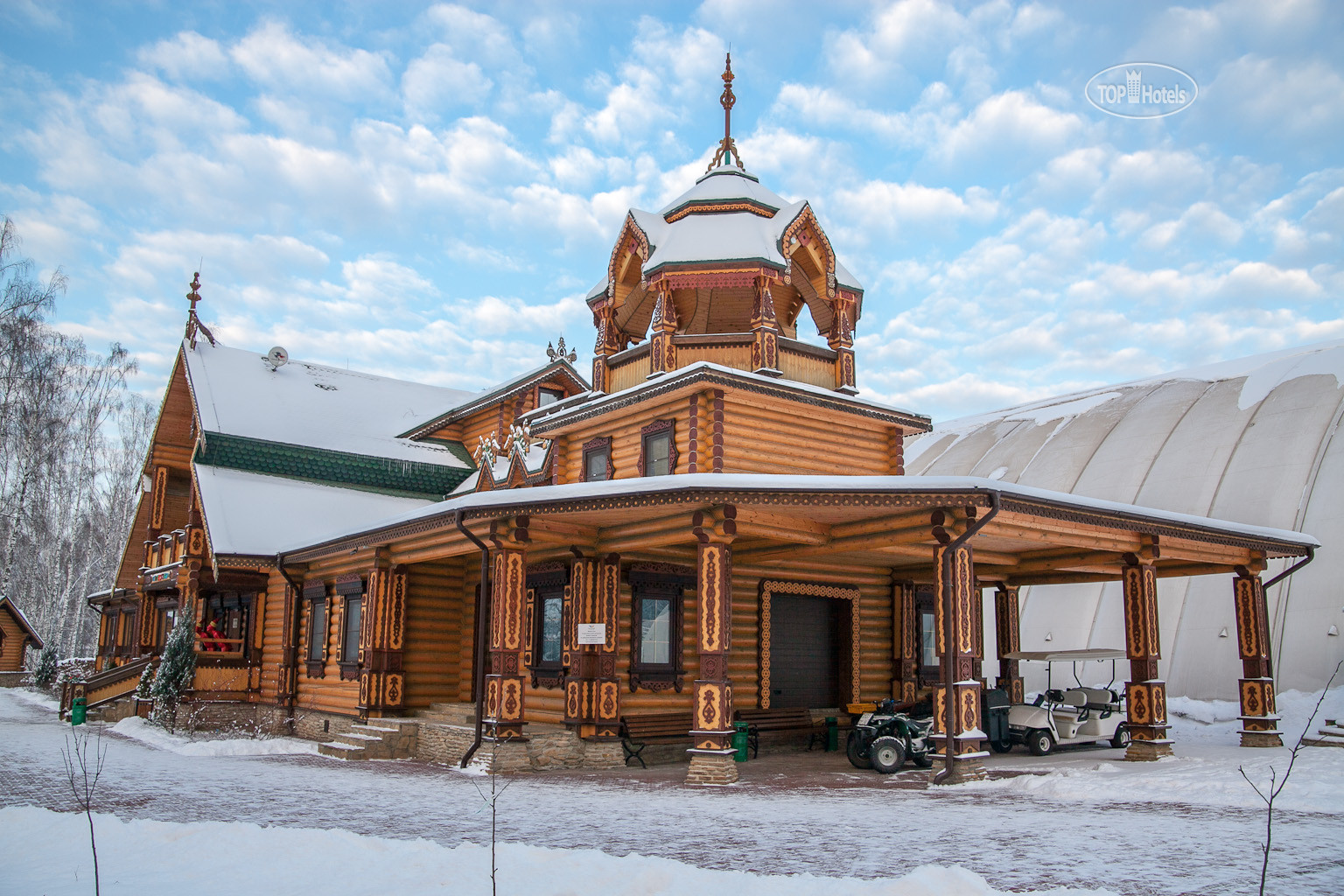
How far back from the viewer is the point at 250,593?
25.6 metres

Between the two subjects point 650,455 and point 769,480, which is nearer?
point 769,480

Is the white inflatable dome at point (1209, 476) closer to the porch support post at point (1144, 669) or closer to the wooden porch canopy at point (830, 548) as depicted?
the wooden porch canopy at point (830, 548)

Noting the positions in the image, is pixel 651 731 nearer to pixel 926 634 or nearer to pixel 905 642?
pixel 905 642

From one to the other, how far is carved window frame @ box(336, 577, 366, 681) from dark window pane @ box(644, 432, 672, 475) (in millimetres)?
6518

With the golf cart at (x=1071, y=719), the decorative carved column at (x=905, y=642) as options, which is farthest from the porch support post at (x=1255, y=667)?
the decorative carved column at (x=905, y=642)

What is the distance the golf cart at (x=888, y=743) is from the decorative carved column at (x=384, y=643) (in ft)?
29.5

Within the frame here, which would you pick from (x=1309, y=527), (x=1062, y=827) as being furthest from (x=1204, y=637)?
(x=1062, y=827)

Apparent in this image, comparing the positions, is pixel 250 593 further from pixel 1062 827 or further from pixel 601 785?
pixel 1062 827

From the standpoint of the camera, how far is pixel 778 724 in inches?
743

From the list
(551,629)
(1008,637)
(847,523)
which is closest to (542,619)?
(551,629)

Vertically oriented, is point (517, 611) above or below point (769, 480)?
below

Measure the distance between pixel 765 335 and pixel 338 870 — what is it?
13157mm

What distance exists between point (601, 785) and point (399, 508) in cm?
1485

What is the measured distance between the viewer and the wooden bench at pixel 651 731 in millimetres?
16641
